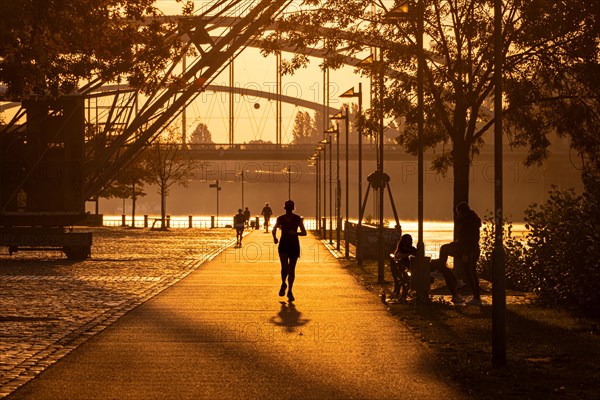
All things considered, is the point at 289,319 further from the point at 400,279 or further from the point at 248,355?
the point at 248,355

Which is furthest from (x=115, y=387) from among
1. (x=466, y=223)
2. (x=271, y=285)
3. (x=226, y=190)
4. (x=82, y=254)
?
(x=226, y=190)

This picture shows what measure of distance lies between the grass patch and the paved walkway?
30 cm

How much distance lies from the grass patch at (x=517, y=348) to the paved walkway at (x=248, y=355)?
295 millimetres

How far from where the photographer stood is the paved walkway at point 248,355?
9945 millimetres

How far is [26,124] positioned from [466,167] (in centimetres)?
1580

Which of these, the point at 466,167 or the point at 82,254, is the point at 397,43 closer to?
the point at 466,167

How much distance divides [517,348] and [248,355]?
2840mm

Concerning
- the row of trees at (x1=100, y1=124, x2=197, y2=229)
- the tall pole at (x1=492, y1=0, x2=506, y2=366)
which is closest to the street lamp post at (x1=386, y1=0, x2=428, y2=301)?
the tall pole at (x1=492, y1=0, x2=506, y2=366)

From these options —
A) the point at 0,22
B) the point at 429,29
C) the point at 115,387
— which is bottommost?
the point at 115,387

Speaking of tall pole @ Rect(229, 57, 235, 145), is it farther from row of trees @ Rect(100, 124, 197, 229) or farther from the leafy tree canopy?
the leafy tree canopy

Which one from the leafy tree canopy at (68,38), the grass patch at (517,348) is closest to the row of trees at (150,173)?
the leafy tree canopy at (68,38)

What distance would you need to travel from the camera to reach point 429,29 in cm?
2470

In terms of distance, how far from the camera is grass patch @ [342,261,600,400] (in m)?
10.1

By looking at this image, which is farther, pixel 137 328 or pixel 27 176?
pixel 27 176
